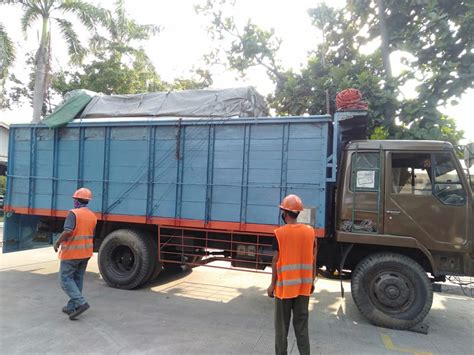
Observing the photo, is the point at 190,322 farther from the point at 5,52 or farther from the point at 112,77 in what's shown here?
the point at 112,77

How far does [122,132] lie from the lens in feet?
21.5

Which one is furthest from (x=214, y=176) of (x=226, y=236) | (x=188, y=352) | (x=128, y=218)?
(x=188, y=352)

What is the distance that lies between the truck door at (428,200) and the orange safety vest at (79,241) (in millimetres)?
3833


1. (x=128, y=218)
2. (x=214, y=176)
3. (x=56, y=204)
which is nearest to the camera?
(x=214, y=176)

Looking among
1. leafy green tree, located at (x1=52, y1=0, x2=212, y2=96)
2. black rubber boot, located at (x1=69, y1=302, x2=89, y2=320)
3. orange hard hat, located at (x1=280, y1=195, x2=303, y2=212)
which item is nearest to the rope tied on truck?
orange hard hat, located at (x1=280, y1=195, x2=303, y2=212)

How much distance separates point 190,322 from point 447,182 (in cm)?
370

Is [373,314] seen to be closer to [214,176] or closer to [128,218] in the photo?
[214,176]

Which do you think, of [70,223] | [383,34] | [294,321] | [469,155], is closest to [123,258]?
[70,223]

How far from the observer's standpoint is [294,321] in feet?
11.8

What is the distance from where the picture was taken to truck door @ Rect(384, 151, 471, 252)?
4.99 m

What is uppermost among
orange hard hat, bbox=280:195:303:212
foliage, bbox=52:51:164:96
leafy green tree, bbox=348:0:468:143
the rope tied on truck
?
foliage, bbox=52:51:164:96

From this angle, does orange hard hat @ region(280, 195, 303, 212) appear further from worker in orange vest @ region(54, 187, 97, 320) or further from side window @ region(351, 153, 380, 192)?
worker in orange vest @ region(54, 187, 97, 320)

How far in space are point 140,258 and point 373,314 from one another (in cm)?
355

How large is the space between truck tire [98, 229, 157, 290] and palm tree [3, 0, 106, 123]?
10.0 m
